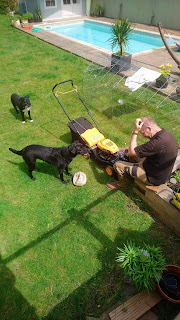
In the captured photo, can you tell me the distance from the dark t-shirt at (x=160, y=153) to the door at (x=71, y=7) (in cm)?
2361

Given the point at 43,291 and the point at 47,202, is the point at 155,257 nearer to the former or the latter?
the point at 43,291

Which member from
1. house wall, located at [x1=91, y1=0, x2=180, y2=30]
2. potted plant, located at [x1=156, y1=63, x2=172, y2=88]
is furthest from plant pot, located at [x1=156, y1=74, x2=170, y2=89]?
house wall, located at [x1=91, y1=0, x2=180, y2=30]

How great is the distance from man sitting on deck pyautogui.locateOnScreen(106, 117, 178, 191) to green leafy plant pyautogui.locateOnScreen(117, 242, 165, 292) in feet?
4.22

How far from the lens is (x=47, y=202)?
4.45 meters

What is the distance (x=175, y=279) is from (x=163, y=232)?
1005mm

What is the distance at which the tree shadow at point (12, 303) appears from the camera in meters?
2.93

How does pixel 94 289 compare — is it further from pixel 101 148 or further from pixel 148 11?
pixel 148 11

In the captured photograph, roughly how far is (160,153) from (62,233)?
228cm

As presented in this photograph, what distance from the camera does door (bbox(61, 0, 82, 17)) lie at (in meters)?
21.3

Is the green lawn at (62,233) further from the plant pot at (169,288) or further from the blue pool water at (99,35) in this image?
the blue pool water at (99,35)

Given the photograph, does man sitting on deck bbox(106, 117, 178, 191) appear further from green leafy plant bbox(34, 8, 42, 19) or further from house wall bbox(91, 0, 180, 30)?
green leafy plant bbox(34, 8, 42, 19)

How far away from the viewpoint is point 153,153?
3.35 meters

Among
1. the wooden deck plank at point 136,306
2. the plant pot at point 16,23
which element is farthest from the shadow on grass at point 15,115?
the plant pot at point 16,23

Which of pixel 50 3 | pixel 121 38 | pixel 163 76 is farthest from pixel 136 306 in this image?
pixel 50 3
